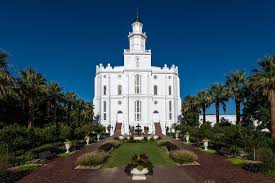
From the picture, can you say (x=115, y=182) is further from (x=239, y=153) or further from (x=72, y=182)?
(x=239, y=153)

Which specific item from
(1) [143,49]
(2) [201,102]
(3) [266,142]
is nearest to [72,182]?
(3) [266,142]

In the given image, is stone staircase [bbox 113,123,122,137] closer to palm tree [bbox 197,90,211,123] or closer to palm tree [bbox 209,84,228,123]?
palm tree [bbox 197,90,211,123]

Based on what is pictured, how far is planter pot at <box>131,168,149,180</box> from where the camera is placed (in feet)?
50.4

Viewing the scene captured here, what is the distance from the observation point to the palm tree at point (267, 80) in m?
28.3

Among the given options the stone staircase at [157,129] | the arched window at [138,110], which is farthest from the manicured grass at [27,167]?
the arched window at [138,110]

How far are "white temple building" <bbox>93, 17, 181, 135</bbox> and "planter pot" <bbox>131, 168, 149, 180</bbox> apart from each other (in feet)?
175

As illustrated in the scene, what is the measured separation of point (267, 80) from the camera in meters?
28.2

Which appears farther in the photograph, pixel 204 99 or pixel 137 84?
pixel 137 84

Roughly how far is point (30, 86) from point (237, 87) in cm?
2665

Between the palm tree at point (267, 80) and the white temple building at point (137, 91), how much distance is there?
133 ft

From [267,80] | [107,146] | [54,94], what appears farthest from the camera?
[54,94]

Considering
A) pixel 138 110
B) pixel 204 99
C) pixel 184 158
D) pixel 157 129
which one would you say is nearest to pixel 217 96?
pixel 204 99

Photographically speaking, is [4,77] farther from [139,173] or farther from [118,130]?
[118,130]

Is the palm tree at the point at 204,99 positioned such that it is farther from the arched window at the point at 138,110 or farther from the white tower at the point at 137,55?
the white tower at the point at 137,55
